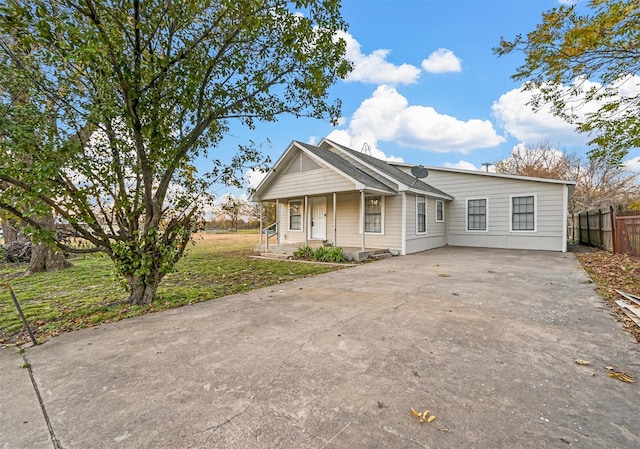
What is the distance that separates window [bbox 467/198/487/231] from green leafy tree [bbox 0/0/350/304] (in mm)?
11002

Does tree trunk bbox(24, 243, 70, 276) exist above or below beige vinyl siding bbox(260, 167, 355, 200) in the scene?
below

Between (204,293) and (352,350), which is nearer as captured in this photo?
(352,350)

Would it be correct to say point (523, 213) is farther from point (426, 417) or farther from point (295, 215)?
point (426, 417)

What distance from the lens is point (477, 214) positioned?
14.0 metres

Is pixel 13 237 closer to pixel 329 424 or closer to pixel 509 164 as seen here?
pixel 329 424

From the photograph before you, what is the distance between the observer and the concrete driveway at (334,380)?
1819 millimetres

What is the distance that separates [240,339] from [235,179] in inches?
134

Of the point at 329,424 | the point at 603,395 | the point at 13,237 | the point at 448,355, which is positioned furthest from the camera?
the point at 13,237

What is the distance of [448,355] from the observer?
287 centimetres

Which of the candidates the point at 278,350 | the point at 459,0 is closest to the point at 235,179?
the point at 278,350

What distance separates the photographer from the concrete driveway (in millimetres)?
1819

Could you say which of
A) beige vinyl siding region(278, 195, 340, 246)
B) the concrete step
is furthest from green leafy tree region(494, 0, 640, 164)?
beige vinyl siding region(278, 195, 340, 246)

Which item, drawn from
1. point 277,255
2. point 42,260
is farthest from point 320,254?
point 42,260

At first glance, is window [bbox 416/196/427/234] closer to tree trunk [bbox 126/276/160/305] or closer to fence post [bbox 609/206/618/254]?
fence post [bbox 609/206/618/254]
